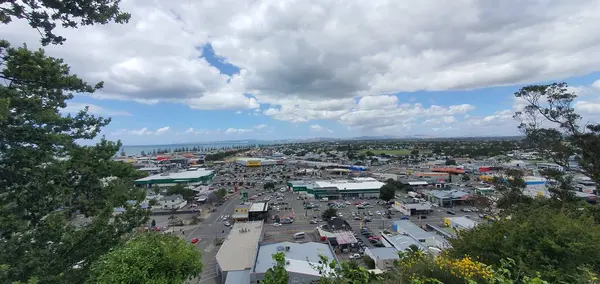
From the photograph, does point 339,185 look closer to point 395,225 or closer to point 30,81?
point 395,225

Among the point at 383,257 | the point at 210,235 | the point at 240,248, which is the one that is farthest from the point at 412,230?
the point at 210,235

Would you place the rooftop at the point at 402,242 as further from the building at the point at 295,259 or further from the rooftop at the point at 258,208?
the rooftop at the point at 258,208

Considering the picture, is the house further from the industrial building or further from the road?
the industrial building

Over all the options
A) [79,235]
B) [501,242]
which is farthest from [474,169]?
[79,235]

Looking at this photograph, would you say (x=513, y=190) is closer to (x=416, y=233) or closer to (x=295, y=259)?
(x=416, y=233)

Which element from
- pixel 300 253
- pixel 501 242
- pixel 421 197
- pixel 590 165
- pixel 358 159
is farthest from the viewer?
pixel 358 159
